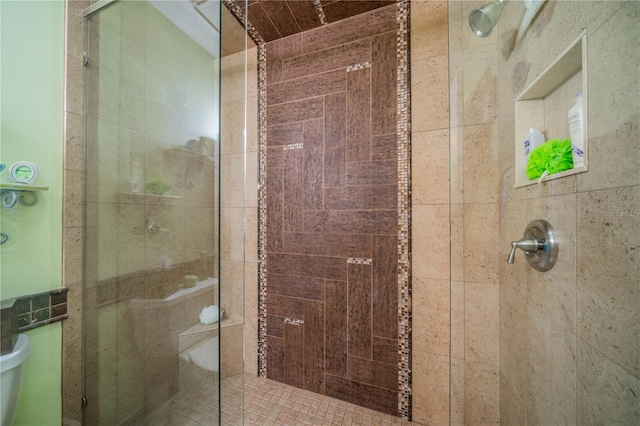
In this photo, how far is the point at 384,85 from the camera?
148cm

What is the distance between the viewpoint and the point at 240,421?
4.45ft

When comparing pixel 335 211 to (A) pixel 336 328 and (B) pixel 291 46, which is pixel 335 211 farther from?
(B) pixel 291 46

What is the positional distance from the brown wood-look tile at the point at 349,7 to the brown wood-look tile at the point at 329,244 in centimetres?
147

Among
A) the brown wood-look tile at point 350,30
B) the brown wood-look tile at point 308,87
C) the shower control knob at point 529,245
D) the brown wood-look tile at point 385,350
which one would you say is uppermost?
the brown wood-look tile at point 350,30

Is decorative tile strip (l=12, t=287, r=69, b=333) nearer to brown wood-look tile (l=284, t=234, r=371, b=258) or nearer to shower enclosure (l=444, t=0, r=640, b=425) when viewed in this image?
brown wood-look tile (l=284, t=234, r=371, b=258)

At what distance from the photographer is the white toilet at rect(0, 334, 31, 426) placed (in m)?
0.79

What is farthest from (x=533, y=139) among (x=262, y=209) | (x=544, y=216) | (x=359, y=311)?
(x=262, y=209)

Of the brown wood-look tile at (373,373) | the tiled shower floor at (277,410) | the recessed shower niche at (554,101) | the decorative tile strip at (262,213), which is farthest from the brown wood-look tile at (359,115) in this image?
the tiled shower floor at (277,410)

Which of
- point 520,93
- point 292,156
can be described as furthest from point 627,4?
point 292,156

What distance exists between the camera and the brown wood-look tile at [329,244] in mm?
1532

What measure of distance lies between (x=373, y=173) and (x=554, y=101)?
0.87 meters

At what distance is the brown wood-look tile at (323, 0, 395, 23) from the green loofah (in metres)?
1.34

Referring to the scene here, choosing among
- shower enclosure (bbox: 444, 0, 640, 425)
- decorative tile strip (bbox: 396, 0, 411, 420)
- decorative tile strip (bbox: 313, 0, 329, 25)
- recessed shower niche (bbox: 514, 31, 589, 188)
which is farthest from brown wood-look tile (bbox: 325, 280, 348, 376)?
decorative tile strip (bbox: 313, 0, 329, 25)

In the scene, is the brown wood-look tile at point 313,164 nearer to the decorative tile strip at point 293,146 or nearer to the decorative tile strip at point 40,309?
the decorative tile strip at point 293,146
